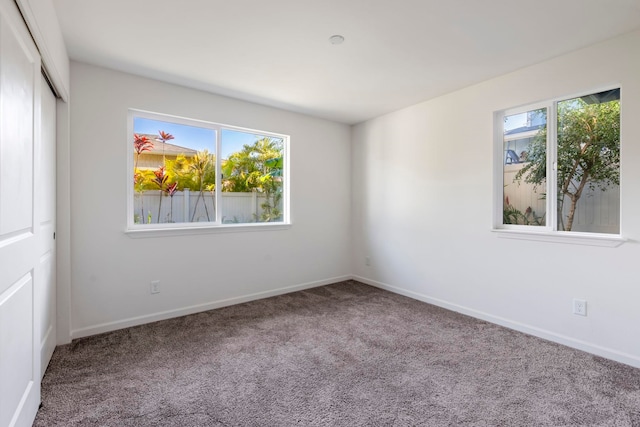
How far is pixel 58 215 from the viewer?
253 cm

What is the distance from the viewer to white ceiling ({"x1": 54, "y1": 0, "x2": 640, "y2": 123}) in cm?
200

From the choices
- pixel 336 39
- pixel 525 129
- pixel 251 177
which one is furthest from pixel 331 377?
pixel 525 129

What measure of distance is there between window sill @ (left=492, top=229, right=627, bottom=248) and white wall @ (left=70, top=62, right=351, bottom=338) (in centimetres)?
232

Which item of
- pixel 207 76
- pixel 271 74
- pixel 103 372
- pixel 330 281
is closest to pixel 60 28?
pixel 207 76

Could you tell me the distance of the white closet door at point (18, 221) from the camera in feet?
4.14

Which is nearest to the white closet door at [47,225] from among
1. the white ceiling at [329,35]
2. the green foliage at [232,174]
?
the white ceiling at [329,35]

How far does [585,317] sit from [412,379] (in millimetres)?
1598

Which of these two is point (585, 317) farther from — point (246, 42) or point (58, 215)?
point (58, 215)

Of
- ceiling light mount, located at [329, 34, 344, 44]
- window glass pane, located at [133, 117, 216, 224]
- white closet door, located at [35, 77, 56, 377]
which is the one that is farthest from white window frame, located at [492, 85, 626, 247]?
white closet door, located at [35, 77, 56, 377]

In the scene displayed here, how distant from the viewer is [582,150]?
2.61 metres

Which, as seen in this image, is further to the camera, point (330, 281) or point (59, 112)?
point (330, 281)

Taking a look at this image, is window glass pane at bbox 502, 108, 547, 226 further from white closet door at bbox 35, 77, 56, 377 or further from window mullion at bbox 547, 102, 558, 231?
white closet door at bbox 35, 77, 56, 377

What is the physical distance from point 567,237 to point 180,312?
3.69m

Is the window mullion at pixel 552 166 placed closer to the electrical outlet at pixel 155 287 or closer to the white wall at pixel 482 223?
the white wall at pixel 482 223
